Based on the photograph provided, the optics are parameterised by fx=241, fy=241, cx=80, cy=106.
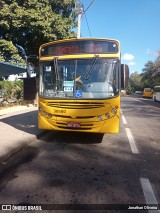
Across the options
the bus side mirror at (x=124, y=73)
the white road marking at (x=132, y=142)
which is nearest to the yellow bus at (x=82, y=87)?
the bus side mirror at (x=124, y=73)

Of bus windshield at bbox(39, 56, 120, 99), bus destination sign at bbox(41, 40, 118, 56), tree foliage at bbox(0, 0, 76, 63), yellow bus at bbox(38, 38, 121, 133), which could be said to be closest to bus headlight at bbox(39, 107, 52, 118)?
yellow bus at bbox(38, 38, 121, 133)

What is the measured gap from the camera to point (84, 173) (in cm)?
498

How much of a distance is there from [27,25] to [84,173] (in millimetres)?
15208

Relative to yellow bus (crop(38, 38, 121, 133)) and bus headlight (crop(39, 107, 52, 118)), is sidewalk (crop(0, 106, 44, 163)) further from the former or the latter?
bus headlight (crop(39, 107, 52, 118))

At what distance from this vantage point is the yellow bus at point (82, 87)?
7.01 m

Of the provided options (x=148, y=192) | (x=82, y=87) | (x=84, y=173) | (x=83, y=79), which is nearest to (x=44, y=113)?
(x=82, y=87)

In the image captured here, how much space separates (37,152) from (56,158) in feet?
2.60

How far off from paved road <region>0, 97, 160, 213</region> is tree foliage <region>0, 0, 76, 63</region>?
12.0m

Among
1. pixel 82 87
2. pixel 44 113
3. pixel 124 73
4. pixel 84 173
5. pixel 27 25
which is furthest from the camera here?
pixel 27 25

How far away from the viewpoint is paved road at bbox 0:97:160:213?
3906mm

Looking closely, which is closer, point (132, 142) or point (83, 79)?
point (83, 79)

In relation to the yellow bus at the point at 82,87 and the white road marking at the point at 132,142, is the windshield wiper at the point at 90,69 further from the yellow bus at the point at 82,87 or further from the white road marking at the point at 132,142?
the white road marking at the point at 132,142

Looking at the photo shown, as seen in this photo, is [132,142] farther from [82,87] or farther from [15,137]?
[15,137]

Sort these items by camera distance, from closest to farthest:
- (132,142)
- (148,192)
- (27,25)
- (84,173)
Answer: (148,192) < (84,173) < (132,142) < (27,25)
